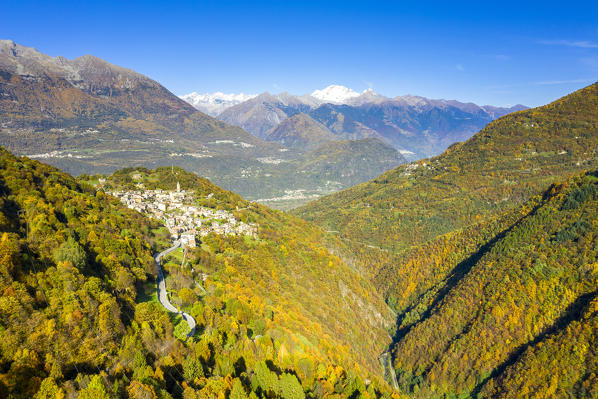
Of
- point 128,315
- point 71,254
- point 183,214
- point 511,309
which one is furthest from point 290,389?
point 511,309

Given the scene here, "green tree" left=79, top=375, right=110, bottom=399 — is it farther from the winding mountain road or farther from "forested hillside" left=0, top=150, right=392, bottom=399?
the winding mountain road

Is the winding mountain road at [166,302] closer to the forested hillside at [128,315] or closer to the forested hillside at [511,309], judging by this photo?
the forested hillside at [128,315]

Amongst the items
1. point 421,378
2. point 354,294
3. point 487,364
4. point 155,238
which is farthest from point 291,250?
point 487,364

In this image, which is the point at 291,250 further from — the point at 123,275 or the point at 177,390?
the point at 177,390

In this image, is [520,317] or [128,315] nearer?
[128,315]

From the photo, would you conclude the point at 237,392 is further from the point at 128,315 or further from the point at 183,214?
the point at 183,214
